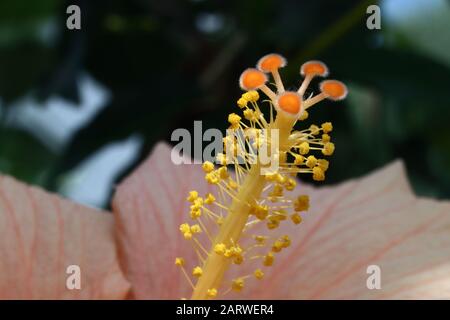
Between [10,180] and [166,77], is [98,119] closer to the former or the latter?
[166,77]

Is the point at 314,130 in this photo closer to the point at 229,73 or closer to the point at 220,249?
the point at 220,249

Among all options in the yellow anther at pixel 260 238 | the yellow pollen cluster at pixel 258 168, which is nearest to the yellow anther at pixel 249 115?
the yellow pollen cluster at pixel 258 168

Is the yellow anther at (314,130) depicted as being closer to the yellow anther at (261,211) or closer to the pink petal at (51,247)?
the yellow anther at (261,211)

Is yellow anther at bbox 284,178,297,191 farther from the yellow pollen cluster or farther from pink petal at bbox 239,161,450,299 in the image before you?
pink petal at bbox 239,161,450,299

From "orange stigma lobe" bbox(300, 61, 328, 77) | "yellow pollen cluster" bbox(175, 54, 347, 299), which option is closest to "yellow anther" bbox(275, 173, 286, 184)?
"yellow pollen cluster" bbox(175, 54, 347, 299)

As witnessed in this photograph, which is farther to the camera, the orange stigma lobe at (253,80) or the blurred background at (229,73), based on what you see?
the blurred background at (229,73)
